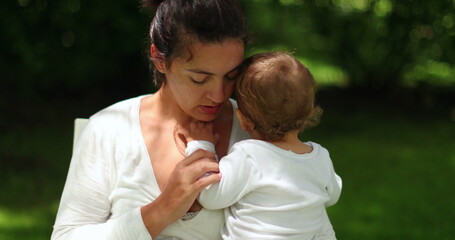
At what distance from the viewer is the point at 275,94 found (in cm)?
255

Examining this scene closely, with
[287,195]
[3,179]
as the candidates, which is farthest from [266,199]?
[3,179]

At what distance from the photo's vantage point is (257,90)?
255 cm

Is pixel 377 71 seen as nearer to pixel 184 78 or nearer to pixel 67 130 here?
pixel 67 130

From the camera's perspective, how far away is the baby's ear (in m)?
2.65

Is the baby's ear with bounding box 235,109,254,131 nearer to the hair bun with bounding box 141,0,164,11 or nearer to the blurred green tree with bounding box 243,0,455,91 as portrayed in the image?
the hair bun with bounding box 141,0,164,11

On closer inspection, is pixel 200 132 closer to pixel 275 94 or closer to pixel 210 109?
pixel 210 109

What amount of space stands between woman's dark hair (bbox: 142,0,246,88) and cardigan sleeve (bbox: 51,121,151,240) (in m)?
0.40

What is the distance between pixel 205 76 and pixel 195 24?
0.18m

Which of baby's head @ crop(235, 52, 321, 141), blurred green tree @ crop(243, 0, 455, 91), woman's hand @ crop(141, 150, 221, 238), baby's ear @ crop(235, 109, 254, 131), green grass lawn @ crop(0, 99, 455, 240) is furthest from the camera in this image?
blurred green tree @ crop(243, 0, 455, 91)

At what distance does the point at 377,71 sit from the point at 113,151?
580cm

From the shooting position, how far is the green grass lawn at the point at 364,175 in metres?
5.21

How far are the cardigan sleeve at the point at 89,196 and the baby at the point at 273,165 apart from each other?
12.4 inches

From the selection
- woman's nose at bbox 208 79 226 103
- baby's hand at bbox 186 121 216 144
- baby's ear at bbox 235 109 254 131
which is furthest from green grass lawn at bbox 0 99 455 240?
woman's nose at bbox 208 79 226 103

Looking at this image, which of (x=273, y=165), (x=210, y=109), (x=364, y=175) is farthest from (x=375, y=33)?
(x=273, y=165)
